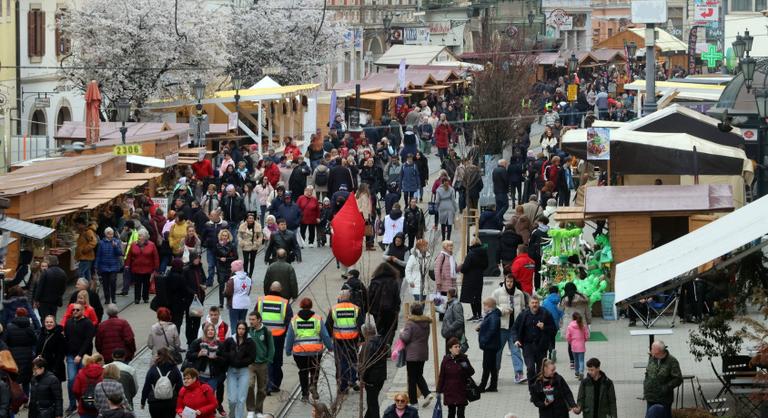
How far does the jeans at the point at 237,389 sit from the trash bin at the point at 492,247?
10.6 meters

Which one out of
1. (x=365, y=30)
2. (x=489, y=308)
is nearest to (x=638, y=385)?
(x=489, y=308)

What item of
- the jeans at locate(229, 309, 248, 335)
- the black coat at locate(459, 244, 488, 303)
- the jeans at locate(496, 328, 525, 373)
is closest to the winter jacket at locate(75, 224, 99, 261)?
the jeans at locate(229, 309, 248, 335)

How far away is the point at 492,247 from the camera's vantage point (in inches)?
1180

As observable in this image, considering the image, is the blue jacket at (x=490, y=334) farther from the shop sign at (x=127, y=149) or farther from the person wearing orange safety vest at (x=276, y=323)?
the shop sign at (x=127, y=149)

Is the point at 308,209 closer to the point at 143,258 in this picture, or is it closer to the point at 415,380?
the point at 143,258

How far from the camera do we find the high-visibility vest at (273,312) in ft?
69.4

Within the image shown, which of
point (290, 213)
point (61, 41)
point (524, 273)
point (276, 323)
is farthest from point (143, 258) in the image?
point (61, 41)

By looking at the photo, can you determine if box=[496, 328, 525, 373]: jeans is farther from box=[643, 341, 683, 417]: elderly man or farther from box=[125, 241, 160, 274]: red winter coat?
box=[125, 241, 160, 274]: red winter coat

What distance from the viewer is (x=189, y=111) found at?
5028 cm

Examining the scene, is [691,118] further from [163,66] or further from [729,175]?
[163,66]

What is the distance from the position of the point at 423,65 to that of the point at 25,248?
46.0m

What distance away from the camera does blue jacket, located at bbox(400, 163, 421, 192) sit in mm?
36625

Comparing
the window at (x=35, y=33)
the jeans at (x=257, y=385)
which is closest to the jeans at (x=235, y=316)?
the jeans at (x=257, y=385)

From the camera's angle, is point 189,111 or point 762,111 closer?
point 762,111
